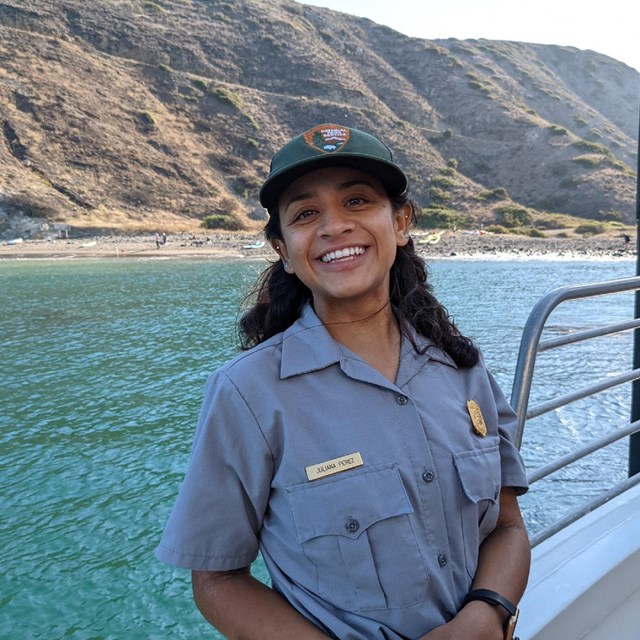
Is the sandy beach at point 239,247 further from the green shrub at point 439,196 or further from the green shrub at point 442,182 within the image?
the green shrub at point 442,182

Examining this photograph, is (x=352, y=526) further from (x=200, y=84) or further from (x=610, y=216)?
(x=200, y=84)

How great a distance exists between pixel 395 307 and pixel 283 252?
0.32 meters

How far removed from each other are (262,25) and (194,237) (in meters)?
49.0

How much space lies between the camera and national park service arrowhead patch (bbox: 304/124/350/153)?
4.25ft

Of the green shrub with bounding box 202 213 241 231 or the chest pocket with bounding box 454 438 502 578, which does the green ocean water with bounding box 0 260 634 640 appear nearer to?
the chest pocket with bounding box 454 438 502 578

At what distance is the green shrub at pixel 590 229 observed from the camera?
1914 inches

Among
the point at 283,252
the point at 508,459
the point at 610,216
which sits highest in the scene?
the point at 283,252

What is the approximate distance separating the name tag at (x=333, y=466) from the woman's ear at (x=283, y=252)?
1.58 ft

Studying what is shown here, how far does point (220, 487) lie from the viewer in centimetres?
116

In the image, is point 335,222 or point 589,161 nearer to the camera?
point 335,222

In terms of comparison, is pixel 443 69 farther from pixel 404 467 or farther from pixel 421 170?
pixel 404 467

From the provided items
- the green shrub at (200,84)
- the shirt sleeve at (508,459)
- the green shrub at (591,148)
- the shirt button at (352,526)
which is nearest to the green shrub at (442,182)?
the green shrub at (591,148)

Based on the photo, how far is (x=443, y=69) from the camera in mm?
85500

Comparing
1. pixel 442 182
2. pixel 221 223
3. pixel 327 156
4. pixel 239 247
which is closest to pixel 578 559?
pixel 327 156
